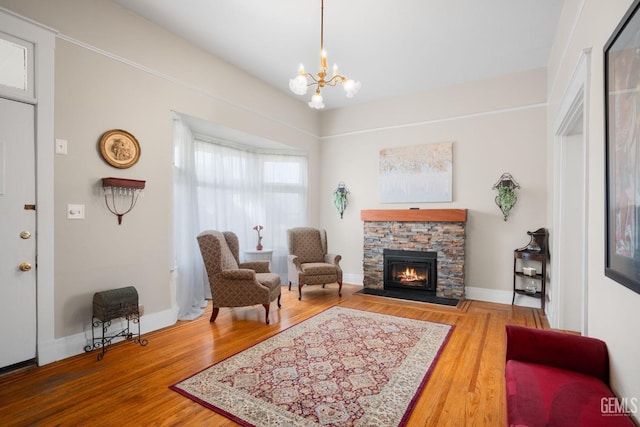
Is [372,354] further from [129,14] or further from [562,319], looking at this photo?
[129,14]

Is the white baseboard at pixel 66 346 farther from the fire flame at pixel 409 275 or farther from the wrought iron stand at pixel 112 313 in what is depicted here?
the fire flame at pixel 409 275

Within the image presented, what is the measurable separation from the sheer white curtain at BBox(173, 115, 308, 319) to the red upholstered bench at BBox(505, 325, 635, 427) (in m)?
3.44

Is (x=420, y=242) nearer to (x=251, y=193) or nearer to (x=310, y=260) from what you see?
(x=310, y=260)

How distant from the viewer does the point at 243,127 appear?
458cm

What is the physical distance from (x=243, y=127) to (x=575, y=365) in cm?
438

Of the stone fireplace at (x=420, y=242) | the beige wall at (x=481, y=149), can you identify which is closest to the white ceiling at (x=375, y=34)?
the beige wall at (x=481, y=149)

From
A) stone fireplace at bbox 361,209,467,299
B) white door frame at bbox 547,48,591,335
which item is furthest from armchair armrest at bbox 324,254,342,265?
white door frame at bbox 547,48,591,335

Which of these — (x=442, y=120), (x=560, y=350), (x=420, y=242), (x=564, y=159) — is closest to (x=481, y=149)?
(x=442, y=120)

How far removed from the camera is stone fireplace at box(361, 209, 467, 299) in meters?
4.68

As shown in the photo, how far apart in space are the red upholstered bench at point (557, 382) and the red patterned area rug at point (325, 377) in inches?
28.7

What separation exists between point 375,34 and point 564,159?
246 centimetres

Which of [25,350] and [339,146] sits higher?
[339,146]

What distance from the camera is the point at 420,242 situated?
4934mm

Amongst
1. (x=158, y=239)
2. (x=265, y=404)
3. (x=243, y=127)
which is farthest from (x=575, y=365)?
(x=243, y=127)
